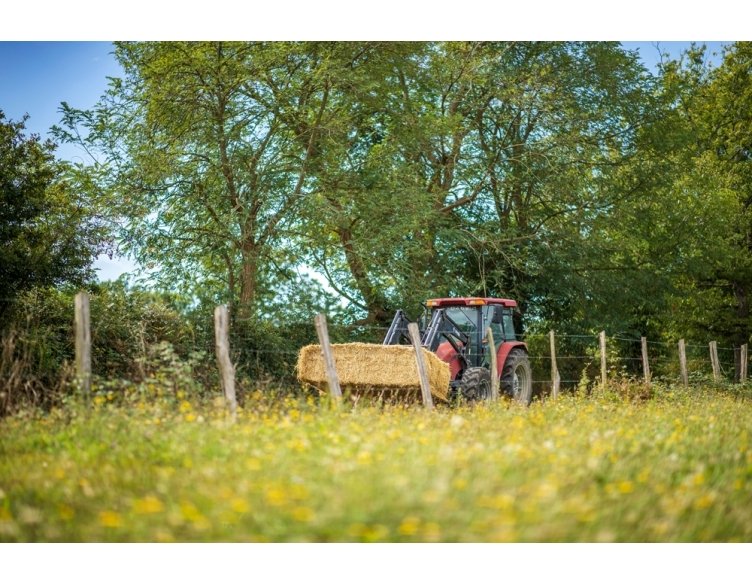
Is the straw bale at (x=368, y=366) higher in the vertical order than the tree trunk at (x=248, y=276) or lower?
lower

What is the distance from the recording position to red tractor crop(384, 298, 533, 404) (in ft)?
37.6

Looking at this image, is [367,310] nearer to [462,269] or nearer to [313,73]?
[462,269]

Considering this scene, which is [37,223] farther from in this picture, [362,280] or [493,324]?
[493,324]

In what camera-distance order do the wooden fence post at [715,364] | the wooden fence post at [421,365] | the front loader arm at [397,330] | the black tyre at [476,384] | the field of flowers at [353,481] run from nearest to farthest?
the field of flowers at [353,481] → the wooden fence post at [421,365] → the black tyre at [476,384] → the front loader arm at [397,330] → the wooden fence post at [715,364]

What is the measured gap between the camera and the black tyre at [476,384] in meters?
11.1

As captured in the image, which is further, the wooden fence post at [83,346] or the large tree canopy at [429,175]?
the large tree canopy at [429,175]

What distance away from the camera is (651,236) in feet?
68.0

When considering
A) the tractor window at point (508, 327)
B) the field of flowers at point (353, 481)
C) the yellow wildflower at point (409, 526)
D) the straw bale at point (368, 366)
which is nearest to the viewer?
the yellow wildflower at point (409, 526)

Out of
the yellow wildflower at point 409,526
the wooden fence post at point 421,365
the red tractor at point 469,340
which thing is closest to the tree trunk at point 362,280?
the red tractor at point 469,340

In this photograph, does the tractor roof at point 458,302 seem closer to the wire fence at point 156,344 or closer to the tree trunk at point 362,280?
the wire fence at point 156,344

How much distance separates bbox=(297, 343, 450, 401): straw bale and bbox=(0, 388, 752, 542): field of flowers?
327 centimetres

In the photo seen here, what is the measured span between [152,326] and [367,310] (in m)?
5.76

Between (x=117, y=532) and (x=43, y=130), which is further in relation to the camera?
(x=43, y=130)

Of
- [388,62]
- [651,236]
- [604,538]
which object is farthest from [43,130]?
[651,236]
